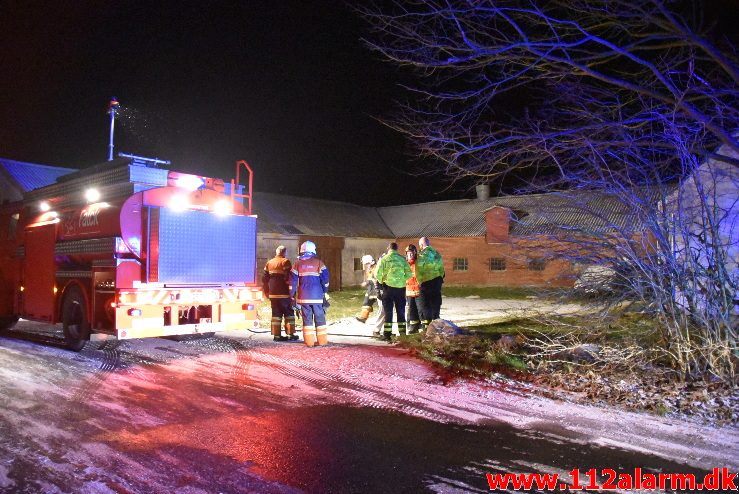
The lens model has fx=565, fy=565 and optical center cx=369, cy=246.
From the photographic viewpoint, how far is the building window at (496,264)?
3137 cm

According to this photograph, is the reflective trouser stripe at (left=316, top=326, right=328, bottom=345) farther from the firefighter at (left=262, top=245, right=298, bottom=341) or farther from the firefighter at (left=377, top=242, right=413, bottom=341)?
the firefighter at (left=377, top=242, right=413, bottom=341)

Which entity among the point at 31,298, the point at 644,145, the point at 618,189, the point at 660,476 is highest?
the point at 644,145

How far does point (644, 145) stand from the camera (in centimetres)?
760

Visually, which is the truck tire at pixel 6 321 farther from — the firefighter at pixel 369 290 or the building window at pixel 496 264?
the building window at pixel 496 264

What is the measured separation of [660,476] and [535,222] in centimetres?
435

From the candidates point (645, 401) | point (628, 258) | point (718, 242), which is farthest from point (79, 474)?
point (718, 242)

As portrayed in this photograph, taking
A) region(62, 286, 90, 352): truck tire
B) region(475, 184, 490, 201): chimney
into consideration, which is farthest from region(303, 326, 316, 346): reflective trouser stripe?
region(475, 184, 490, 201): chimney

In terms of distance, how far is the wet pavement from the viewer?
4047 millimetres

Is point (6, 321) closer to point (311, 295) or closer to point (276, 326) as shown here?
point (276, 326)

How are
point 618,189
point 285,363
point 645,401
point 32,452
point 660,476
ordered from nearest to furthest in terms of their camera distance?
point 660,476 → point 32,452 → point 645,401 → point 618,189 → point 285,363

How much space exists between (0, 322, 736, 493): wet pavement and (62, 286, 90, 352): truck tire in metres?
1.29

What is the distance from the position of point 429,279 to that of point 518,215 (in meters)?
13.0

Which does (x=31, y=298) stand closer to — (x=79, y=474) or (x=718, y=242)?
(x=79, y=474)

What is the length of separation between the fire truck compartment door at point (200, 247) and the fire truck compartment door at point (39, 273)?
2525 millimetres
